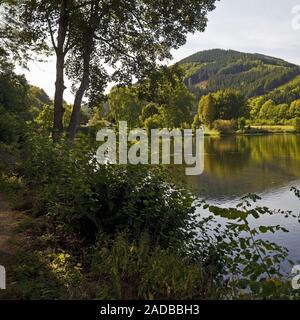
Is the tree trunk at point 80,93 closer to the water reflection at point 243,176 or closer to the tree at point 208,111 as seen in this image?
the water reflection at point 243,176

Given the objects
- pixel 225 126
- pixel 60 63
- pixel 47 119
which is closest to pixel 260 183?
pixel 60 63

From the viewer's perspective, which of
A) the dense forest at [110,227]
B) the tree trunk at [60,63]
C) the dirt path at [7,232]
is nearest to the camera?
the dense forest at [110,227]

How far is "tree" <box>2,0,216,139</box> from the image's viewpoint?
1343cm

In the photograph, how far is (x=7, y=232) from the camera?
7.14m

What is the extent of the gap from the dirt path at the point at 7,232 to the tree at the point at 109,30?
540 cm

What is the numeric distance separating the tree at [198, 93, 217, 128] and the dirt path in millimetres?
92783

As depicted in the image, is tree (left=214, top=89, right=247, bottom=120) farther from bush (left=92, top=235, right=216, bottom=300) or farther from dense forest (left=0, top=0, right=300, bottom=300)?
bush (left=92, top=235, right=216, bottom=300)

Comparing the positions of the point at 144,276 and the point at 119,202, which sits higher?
the point at 119,202

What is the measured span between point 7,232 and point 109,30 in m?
9.45

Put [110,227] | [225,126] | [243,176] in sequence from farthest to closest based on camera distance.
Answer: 1. [225,126]
2. [243,176]
3. [110,227]

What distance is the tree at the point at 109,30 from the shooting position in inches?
529

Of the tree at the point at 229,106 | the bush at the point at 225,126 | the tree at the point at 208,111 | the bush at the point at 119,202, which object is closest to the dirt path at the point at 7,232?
the bush at the point at 119,202

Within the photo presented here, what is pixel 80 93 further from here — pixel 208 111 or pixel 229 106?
pixel 229 106

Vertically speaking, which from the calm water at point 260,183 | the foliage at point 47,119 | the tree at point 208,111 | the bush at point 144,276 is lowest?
the calm water at point 260,183
